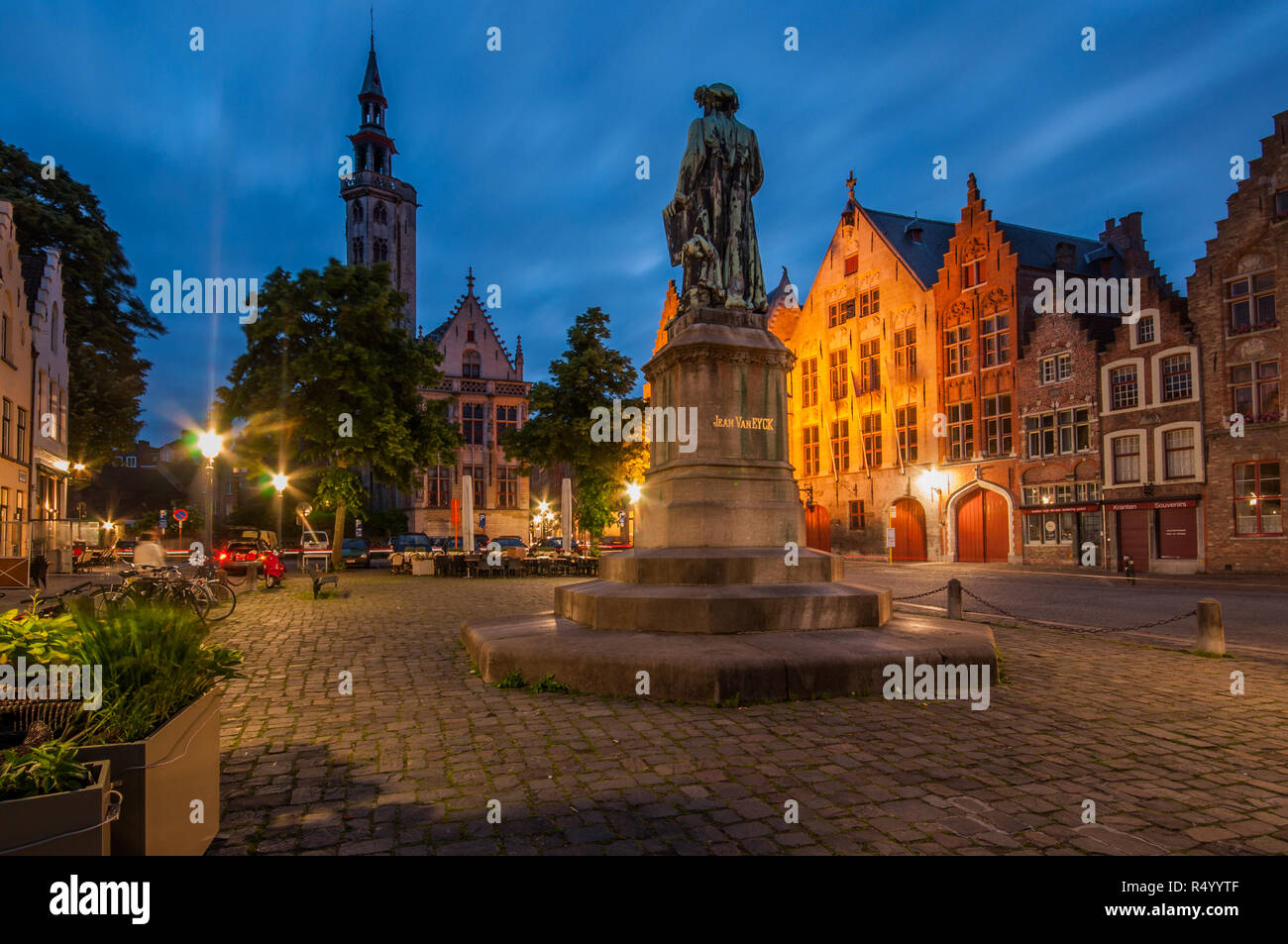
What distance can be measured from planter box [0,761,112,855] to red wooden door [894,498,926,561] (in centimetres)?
3935

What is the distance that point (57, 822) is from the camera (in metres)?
2.21

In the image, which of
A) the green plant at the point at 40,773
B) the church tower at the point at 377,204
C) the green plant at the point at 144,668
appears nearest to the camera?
the green plant at the point at 40,773

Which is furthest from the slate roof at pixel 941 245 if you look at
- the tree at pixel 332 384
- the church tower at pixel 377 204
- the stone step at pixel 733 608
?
the church tower at pixel 377 204

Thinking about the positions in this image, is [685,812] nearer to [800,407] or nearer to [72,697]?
[72,697]

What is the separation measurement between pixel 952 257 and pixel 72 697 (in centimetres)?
4125

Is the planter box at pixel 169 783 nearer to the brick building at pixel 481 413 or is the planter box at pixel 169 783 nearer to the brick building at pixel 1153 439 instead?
the brick building at pixel 1153 439

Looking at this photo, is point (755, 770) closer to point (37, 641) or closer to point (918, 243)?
point (37, 641)

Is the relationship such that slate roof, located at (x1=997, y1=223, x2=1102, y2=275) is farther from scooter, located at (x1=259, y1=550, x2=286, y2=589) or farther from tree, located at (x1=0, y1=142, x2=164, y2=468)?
tree, located at (x1=0, y1=142, x2=164, y2=468)

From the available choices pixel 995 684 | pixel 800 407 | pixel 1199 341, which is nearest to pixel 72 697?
pixel 995 684

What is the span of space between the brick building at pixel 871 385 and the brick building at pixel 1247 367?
12.8 m

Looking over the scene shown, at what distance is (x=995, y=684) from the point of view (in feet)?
23.4

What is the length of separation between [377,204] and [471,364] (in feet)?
82.9

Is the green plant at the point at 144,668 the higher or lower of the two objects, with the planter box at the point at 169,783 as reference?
higher

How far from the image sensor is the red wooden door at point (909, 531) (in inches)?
1516
